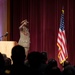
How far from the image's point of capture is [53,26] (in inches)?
392

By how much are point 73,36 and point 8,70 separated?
7481 millimetres

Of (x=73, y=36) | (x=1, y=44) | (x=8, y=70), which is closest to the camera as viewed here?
(x=8, y=70)

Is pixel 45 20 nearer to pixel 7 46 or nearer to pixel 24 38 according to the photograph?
pixel 24 38

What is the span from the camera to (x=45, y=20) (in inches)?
395

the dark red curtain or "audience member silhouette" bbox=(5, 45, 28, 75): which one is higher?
the dark red curtain

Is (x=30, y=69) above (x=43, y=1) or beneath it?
beneath

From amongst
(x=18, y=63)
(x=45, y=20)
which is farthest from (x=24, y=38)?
(x=18, y=63)

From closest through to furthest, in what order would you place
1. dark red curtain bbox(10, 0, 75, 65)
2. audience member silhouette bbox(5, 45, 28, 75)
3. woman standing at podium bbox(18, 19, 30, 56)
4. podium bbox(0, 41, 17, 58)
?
1. audience member silhouette bbox(5, 45, 28, 75)
2. podium bbox(0, 41, 17, 58)
3. woman standing at podium bbox(18, 19, 30, 56)
4. dark red curtain bbox(10, 0, 75, 65)

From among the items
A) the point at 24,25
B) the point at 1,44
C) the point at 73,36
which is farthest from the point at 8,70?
the point at 73,36

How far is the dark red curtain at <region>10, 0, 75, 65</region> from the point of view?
979 cm

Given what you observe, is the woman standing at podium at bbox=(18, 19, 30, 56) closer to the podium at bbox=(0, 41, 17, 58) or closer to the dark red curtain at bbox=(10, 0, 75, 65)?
the podium at bbox=(0, 41, 17, 58)

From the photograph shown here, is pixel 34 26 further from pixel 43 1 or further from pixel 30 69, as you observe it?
pixel 30 69

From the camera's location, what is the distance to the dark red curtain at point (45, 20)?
9.79m

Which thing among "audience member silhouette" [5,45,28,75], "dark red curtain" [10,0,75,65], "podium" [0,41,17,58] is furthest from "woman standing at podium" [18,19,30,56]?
"audience member silhouette" [5,45,28,75]
